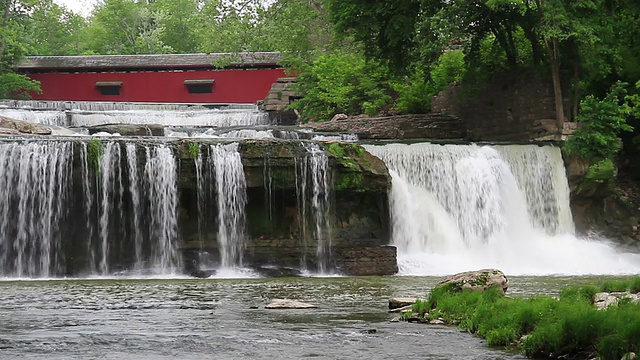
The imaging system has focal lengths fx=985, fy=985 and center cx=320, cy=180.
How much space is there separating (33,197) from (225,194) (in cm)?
477

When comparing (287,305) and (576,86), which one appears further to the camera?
(576,86)

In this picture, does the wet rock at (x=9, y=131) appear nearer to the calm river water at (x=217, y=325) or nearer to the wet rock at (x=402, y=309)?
the calm river water at (x=217, y=325)

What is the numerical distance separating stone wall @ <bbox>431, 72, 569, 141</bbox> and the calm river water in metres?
13.3

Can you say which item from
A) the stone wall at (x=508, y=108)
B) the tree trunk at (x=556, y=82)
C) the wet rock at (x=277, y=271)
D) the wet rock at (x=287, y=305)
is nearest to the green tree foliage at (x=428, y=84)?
the stone wall at (x=508, y=108)

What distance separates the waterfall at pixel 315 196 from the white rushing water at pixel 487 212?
80.7 inches

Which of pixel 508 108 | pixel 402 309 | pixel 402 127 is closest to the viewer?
pixel 402 309

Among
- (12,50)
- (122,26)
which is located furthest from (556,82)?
(122,26)

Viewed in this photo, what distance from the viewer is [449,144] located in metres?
28.3

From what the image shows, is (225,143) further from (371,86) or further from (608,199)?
(371,86)

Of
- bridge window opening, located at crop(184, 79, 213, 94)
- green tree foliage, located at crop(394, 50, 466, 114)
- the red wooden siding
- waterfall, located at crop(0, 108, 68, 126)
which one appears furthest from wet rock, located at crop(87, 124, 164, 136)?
bridge window opening, located at crop(184, 79, 213, 94)

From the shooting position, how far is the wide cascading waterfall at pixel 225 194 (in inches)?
985

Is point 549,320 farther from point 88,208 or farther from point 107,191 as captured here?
point 88,208

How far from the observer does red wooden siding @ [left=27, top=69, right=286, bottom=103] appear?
50.6 m

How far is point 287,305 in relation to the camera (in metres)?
14.3
